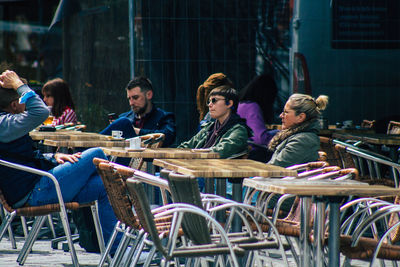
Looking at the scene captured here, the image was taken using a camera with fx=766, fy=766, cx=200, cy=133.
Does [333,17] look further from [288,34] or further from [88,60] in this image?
[88,60]

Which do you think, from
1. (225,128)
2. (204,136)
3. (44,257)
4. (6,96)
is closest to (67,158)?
(6,96)

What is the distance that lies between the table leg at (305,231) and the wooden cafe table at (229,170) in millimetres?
195

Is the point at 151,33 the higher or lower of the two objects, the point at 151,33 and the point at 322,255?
the higher

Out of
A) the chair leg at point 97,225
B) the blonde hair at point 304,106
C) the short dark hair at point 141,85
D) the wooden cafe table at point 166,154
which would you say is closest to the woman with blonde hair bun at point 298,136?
the blonde hair at point 304,106

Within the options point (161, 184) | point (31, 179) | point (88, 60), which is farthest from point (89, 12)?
point (161, 184)

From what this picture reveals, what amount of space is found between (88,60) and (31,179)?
19.8 feet

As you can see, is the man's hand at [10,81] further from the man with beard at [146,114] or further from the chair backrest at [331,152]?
the chair backrest at [331,152]

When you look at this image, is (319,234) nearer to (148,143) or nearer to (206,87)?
(148,143)

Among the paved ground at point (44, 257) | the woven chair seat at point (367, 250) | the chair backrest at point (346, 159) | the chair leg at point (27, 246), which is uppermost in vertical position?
the chair backrest at point (346, 159)

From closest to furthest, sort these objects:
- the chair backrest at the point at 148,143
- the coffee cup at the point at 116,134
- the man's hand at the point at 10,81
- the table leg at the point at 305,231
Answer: the table leg at the point at 305,231 < the man's hand at the point at 10,81 < the chair backrest at the point at 148,143 < the coffee cup at the point at 116,134

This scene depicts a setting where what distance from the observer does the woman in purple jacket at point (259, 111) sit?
7383 mm

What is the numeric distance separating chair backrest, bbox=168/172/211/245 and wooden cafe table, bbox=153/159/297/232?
0.31m

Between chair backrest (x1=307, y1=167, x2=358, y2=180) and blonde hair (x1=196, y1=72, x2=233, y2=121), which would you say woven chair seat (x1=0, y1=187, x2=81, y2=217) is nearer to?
chair backrest (x1=307, y1=167, x2=358, y2=180)

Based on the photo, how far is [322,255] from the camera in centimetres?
420
